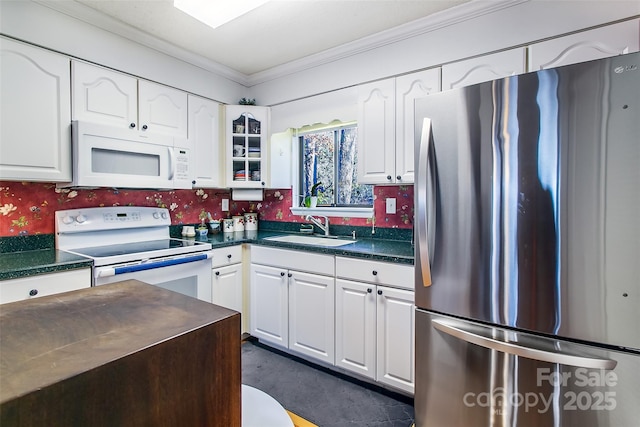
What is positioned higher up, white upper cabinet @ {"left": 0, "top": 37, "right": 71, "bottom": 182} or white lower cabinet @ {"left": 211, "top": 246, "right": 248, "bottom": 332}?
white upper cabinet @ {"left": 0, "top": 37, "right": 71, "bottom": 182}

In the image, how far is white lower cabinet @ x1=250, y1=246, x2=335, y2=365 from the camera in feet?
7.36

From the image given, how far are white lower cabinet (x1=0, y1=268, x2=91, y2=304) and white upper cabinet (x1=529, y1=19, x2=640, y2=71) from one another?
8.80ft

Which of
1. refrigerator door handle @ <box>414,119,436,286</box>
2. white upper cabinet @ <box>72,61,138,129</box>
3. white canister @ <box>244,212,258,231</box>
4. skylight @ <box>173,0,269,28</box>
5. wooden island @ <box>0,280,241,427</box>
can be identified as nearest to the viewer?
wooden island @ <box>0,280,241,427</box>

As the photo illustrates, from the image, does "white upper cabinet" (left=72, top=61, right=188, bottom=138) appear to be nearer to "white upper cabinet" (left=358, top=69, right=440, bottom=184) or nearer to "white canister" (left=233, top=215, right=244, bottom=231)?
"white canister" (left=233, top=215, right=244, bottom=231)

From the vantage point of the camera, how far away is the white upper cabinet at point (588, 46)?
1.58 meters

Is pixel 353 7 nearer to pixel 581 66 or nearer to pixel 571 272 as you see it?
pixel 581 66

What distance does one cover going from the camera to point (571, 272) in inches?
47.4

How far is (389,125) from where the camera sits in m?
2.24

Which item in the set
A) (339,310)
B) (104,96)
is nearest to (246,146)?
(104,96)

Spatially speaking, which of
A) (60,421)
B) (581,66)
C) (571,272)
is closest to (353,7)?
(581,66)

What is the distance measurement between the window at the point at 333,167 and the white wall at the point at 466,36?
451 millimetres

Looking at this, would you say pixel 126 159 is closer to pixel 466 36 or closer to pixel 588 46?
pixel 466 36

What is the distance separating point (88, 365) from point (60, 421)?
0.05 metres

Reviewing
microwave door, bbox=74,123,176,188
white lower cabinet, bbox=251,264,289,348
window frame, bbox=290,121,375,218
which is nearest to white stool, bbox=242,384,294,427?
white lower cabinet, bbox=251,264,289,348
